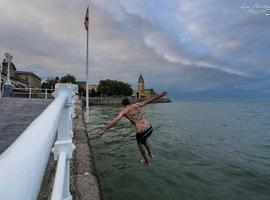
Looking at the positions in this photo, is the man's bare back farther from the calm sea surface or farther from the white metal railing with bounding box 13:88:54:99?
the white metal railing with bounding box 13:88:54:99

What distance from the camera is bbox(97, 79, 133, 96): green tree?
125312 millimetres

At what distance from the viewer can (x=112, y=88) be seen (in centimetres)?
12581

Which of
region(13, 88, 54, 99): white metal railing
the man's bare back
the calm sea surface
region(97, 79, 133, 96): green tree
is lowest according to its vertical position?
the calm sea surface

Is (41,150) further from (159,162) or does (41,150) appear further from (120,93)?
(120,93)

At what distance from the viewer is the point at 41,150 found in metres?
0.96

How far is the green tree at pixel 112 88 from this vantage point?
411ft

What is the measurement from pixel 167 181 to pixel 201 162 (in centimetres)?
416

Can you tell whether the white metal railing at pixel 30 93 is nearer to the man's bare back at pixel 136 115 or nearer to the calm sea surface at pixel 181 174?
the calm sea surface at pixel 181 174

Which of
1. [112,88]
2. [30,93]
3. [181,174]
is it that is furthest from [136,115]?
[112,88]

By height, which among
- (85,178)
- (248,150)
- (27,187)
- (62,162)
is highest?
(27,187)

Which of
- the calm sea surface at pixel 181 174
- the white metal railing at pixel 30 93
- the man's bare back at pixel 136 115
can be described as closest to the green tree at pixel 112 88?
the white metal railing at pixel 30 93

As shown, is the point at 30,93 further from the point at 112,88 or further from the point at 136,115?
the point at 112,88

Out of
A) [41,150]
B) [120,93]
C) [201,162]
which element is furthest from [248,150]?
[120,93]

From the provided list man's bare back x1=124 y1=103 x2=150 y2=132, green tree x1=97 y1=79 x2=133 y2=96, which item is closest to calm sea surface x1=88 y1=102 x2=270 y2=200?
man's bare back x1=124 y1=103 x2=150 y2=132
